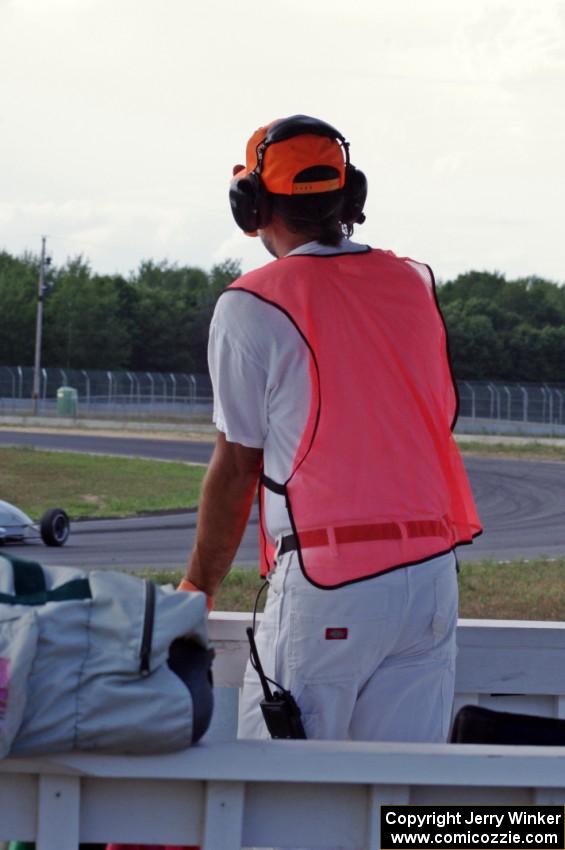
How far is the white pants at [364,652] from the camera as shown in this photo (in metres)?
2.60

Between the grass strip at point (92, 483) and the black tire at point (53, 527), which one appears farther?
the grass strip at point (92, 483)

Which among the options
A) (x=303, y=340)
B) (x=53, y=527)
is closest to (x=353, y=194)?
(x=303, y=340)

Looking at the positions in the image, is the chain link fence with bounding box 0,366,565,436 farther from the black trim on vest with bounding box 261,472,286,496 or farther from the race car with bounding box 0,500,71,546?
the black trim on vest with bounding box 261,472,286,496

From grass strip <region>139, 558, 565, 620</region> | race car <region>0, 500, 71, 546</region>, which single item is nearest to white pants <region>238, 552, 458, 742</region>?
grass strip <region>139, 558, 565, 620</region>

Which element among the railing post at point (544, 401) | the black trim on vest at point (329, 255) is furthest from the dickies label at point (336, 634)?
the railing post at point (544, 401)

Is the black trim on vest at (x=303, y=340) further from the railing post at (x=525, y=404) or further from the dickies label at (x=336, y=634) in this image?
the railing post at (x=525, y=404)

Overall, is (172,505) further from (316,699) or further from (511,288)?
(511,288)

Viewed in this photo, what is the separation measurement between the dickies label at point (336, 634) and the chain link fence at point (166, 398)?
60995 millimetres

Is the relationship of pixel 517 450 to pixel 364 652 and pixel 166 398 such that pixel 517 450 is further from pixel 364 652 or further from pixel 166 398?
pixel 364 652

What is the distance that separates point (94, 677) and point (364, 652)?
679 mm

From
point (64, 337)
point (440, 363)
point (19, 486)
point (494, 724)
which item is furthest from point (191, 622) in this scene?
point (64, 337)

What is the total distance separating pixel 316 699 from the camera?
2617mm

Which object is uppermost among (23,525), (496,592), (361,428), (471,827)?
(361,428)

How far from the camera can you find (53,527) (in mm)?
17188
